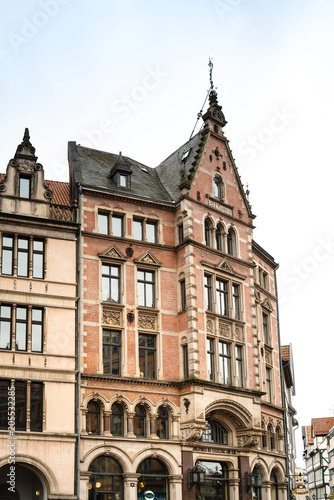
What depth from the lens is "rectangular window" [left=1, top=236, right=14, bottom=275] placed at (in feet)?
107

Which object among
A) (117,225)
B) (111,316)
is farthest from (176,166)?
(111,316)

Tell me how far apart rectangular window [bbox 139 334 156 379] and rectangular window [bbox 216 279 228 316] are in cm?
429

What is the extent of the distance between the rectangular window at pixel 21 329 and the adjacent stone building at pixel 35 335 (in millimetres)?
43

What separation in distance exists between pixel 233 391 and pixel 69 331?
30.3 feet

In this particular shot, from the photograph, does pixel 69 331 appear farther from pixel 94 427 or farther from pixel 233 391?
pixel 233 391

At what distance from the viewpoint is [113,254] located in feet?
117

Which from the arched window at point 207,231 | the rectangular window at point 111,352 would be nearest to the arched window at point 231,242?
the arched window at point 207,231

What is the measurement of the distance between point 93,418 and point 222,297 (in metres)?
9.76

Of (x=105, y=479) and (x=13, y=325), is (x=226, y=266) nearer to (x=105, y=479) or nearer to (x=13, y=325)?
(x=13, y=325)

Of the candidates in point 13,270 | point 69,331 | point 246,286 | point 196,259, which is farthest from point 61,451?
point 246,286

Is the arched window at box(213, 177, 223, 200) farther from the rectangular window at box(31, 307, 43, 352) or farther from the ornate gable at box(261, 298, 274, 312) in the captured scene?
the rectangular window at box(31, 307, 43, 352)

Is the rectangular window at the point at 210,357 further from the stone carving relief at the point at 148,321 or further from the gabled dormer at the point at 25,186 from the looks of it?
the gabled dormer at the point at 25,186

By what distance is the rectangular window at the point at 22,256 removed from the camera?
108ft

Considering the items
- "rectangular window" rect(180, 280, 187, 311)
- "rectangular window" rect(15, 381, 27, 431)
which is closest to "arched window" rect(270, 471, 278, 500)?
"rectangular window" rect(180, 280, 187, 311)
